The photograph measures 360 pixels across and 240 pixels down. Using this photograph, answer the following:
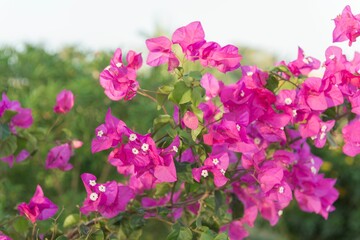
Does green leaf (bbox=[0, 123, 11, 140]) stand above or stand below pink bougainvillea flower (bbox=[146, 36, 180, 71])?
below

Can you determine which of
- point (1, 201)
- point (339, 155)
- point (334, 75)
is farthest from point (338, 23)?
point (339, 155)

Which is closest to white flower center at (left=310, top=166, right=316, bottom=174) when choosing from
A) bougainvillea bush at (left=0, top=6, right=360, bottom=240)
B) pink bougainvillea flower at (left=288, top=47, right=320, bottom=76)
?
bougainvillea bush at (left=0, top=6, right=360, bottom=240)

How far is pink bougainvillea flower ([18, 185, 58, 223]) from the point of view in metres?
1.35

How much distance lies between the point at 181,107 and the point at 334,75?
1.13 ft

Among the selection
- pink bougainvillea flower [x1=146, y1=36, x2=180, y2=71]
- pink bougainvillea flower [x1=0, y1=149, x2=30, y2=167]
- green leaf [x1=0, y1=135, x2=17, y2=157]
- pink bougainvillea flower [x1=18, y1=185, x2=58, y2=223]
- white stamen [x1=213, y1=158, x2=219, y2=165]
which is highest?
pink bougainvillea flower [x1=146, y1=36, x2=180, y2=71]

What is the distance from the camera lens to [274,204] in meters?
1.60

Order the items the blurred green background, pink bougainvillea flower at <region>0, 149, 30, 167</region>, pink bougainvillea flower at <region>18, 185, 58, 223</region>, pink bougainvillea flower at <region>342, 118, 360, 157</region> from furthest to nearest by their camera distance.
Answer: the blurred green background → pink bougainvillea flower at <region>0, 149, 30, 167</region> → pink bougainvillea flower at <region>342, 118, 360, 157</region> → pink bougainvillea flower at <region>18, 185, 58, 223</region>

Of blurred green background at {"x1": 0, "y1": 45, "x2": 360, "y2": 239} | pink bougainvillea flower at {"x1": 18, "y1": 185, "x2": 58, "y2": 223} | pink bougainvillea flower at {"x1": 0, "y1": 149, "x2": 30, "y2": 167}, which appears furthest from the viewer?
blurred green background at {"x1": 0, "y1": 45, "x2": 360, "y2": 239}

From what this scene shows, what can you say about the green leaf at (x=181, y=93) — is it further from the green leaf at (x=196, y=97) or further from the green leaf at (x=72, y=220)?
the green leaf at (x=72, y=220)

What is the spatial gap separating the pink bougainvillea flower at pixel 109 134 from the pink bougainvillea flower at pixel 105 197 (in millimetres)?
64

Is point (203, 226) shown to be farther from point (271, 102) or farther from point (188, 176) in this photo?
point (271, 102)

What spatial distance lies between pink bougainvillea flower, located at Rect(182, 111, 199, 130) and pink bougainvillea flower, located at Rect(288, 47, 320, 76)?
342mm

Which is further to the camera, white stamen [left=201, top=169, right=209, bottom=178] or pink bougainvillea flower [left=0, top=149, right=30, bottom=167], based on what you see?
pink bougainvillea flower [left=0, top=149, right=30, bottom=167]

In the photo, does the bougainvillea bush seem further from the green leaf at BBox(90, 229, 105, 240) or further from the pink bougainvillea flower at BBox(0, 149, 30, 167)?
the pink bougainvillea flower at BBox(0, 149, 30, 167)
